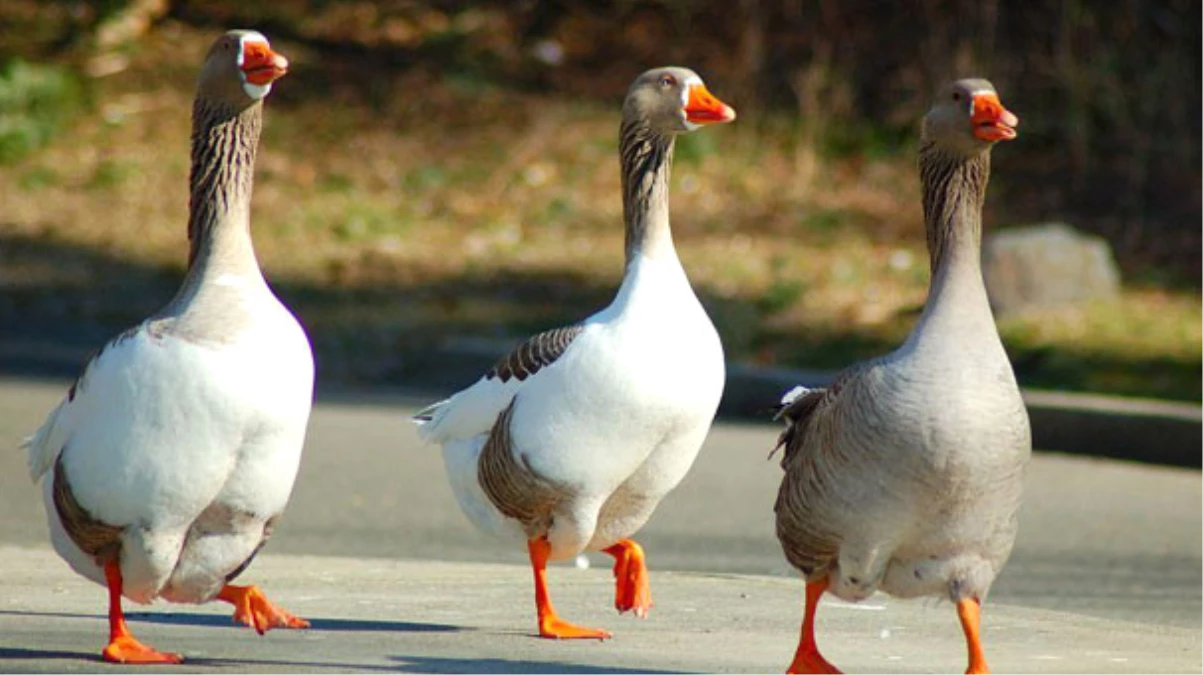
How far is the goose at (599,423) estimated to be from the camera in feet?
18.9

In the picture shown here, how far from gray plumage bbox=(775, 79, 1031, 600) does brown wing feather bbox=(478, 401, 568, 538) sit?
0.89m

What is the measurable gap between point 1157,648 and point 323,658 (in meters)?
2.38

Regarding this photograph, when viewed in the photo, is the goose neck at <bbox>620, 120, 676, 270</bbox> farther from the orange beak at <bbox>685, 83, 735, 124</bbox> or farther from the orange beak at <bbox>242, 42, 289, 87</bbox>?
the orange beak at <bbox>242, 42, 289, 87</bbox>

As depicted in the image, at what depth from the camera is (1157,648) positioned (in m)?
5.97

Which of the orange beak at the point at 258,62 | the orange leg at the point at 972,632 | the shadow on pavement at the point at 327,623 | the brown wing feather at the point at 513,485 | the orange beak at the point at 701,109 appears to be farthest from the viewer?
the orange beak at the point at 701,109

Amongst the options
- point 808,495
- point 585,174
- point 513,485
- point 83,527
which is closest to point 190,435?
point 83,527

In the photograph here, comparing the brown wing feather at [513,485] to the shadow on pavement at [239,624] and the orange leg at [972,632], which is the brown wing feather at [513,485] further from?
the orange leg at [972,632]

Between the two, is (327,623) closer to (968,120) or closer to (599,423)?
(599,423)

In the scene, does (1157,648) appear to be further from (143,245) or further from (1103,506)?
(143,245)

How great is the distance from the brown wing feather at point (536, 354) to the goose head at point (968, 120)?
1214 mm

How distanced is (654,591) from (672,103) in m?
1.61

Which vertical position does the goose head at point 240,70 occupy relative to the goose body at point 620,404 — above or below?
above

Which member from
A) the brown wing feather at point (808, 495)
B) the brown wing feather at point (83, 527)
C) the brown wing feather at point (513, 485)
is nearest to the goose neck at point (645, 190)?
the brown wing feather at point (513, 485)

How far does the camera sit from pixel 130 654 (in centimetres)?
527
